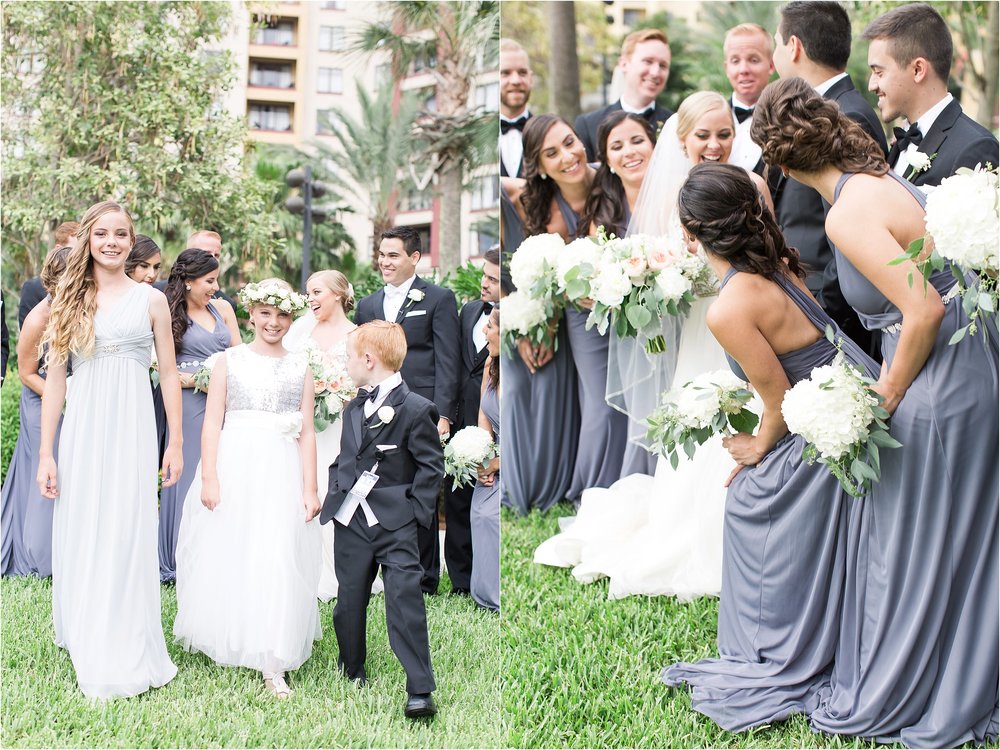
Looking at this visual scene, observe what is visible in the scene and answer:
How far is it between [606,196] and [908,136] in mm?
1905

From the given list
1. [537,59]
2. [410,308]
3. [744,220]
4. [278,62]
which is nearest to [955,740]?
[744,220]

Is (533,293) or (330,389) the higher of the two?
(533,293)

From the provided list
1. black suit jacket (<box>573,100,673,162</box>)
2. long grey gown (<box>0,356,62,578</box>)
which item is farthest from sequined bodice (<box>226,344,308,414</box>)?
black suit jacket (<box>573,100,673,162</box>)

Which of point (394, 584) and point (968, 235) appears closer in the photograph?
point (968, 235)

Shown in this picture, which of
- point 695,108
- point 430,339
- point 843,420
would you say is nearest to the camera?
point 843,420

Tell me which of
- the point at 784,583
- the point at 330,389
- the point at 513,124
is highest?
the point at 513,124

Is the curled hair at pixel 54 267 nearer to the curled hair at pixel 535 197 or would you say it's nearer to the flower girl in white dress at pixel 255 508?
the flower girl in white dress at pixel 255 508

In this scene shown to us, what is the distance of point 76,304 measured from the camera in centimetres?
393

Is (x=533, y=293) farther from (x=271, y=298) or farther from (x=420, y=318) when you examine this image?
(x=271, y=298)

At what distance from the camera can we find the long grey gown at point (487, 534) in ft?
14.0

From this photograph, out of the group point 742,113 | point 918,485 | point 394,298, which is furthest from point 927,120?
point 394,298

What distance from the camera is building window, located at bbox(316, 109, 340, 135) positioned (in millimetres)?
4664

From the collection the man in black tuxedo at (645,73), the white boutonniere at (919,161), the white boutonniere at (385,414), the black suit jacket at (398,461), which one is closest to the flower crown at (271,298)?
the black suit jacket at (398,461)

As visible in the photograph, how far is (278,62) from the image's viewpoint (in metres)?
4.59
